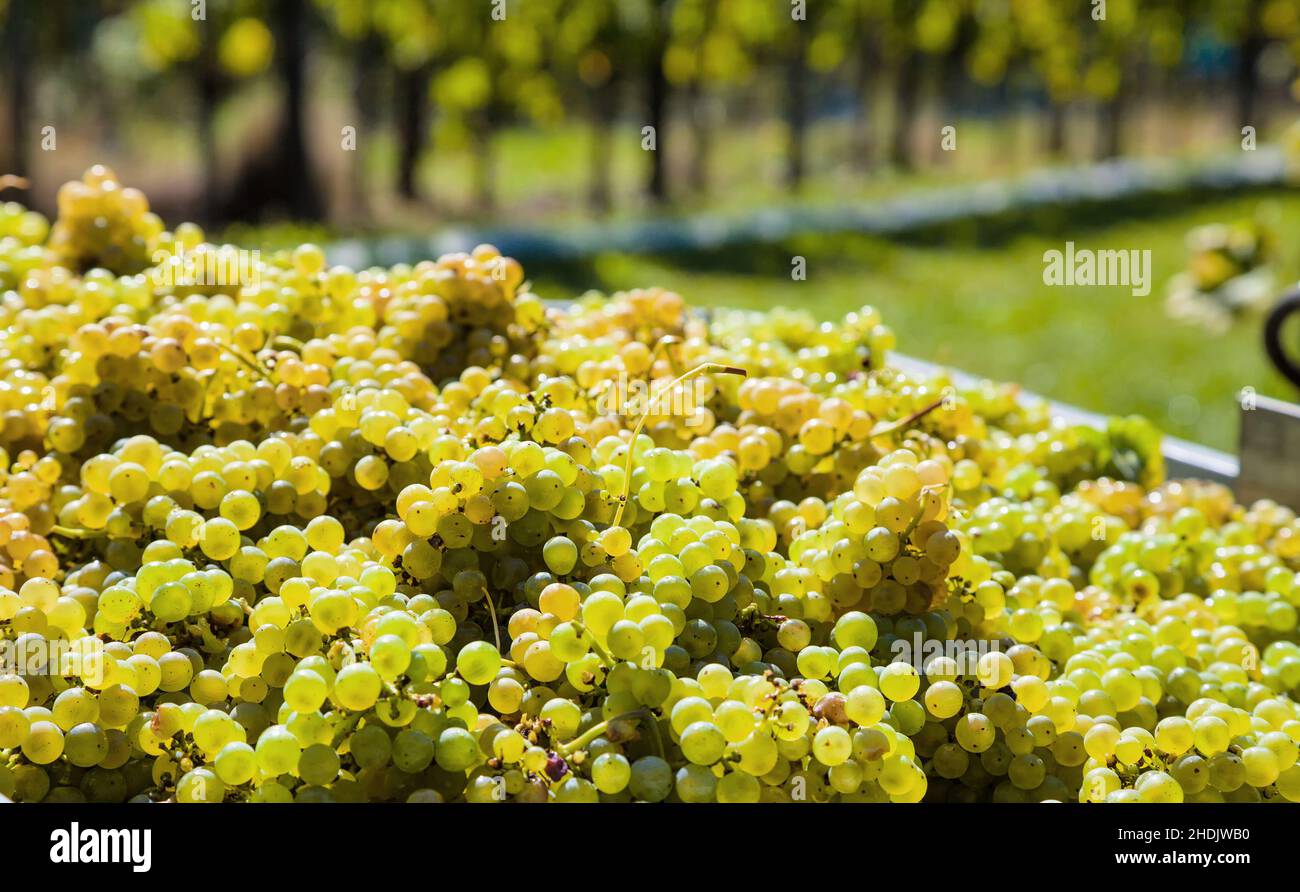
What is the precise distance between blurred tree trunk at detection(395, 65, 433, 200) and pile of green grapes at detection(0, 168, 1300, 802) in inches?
411

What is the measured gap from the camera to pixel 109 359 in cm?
145

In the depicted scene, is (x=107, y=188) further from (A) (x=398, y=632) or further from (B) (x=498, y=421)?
(A) (x=398, y=632)

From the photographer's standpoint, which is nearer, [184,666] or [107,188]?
[184,666]

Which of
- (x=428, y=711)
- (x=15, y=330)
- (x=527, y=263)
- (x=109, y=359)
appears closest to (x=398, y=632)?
(x=428, y=711)

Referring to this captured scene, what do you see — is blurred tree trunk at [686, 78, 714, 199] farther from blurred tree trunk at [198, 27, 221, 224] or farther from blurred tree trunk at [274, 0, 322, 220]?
blurred tree trunk at [198, 27, 221, 224]

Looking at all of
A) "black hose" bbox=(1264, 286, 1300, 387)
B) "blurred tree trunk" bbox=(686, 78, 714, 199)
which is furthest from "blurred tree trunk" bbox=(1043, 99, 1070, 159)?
"black hose" bbox=(1264, 286, 1300, 387)

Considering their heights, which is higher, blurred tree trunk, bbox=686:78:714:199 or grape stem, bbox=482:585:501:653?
blurred tree trunk, bbox=686:78:714:199

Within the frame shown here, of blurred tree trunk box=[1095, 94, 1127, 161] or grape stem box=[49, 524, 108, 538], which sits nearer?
grape stem box=[49, 524, 108, 538]

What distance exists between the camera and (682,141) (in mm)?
17516

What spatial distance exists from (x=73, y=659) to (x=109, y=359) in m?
0.47

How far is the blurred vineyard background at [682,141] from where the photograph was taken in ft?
25.4

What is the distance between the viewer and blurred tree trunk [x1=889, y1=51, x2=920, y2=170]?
15.4m

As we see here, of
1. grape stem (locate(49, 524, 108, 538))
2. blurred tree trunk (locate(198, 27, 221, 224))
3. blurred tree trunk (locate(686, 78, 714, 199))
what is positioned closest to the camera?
grape stem (locate(49, 524, 108, 538))

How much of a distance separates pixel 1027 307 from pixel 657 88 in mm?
4994
